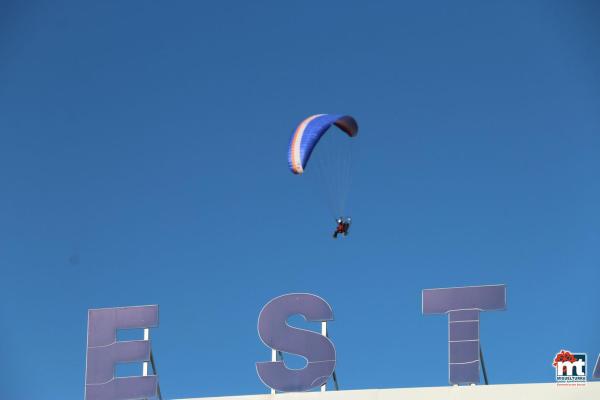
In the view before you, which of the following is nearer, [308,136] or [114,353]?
[308,136]

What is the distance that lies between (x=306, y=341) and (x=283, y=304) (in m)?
1.73

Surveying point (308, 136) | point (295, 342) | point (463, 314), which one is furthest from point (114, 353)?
point (463, 314)

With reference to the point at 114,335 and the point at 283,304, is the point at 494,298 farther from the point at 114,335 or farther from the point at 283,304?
the point at 114,335

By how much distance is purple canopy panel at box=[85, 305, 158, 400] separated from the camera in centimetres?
6721

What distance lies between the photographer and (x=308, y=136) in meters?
66.4

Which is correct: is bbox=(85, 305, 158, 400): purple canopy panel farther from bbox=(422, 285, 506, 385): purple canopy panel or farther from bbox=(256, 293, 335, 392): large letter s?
bbox=(422, 285, 506, 385): purple canopy panel

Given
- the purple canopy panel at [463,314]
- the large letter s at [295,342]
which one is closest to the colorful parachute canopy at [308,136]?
the large letter s at [295,342]

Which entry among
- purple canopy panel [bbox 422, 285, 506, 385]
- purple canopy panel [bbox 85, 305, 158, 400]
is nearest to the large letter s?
purple canopy panel [bbox 422, 285, 506, 385]

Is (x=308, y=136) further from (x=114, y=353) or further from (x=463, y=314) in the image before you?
(x=114, y=353)

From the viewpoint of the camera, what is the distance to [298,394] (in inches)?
2534

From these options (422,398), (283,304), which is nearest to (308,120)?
(283,304)

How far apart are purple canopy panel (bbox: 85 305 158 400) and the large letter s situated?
434 centimetres

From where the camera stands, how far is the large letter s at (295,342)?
214ft

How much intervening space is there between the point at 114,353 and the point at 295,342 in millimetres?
6922
